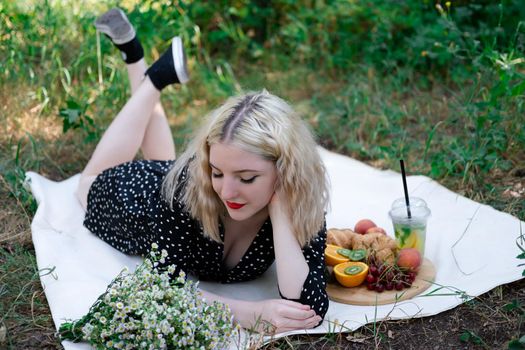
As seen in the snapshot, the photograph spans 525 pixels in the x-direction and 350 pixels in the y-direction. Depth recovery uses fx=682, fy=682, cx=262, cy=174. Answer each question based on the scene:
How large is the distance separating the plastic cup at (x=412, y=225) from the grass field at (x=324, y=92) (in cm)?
40

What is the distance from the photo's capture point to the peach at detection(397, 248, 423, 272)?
288 centimetres

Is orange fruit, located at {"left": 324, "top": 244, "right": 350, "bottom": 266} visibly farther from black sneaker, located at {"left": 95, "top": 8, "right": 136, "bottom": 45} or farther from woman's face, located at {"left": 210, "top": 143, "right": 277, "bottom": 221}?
black sneaker, located at {"left": 95, "top": 8, "right": 136, "bottom": 45}

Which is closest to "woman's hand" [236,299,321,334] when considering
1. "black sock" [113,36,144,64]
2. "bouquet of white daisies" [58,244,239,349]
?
"bouquet of white daisies" [58,244,239,349]

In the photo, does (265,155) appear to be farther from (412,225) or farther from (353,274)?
(412,225)

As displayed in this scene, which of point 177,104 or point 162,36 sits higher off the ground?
point 162,36

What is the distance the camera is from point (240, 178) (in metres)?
2.45

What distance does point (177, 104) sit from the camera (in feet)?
16.6

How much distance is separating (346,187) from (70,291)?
1.75 m

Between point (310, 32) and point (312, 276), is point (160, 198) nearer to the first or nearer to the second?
point (312, 276)

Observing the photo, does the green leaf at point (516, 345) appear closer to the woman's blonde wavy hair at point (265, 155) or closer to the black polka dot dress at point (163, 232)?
the black polka dot dress at point (163, 232)

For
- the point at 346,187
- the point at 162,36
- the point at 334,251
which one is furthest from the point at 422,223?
the point at 162,36

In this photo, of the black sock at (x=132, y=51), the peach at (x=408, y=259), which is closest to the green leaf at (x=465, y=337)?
the peach at (x=408, y=259)

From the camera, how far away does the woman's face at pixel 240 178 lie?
94.9 inches

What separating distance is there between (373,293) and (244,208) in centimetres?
71
